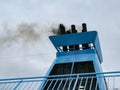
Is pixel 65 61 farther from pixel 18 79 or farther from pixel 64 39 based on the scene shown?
pixel 18 79

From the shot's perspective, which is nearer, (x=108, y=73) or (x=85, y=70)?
(x=108, y=73)

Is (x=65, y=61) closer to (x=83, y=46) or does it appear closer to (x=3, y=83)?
(x=83, y=46)

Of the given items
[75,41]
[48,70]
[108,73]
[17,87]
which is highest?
[108,73]

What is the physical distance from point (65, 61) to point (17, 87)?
700cm

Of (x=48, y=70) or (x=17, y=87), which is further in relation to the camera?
(x=48, y=70)

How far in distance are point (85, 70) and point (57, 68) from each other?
1.66 metres

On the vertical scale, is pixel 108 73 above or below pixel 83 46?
above

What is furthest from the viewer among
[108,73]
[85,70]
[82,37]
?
Answer: [82,37]

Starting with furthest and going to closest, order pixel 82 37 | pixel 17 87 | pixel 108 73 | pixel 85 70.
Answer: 1. pixel 82 37
2. pixel 85 70
3. pixel 17 87
4. pixel 108 73

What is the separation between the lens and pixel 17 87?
28.5 feet

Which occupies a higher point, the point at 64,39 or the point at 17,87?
the point at 17,87

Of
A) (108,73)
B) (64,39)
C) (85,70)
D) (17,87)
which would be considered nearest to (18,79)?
(17,87)

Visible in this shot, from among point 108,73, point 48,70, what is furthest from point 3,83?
point 48,70

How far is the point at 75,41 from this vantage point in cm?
1620
